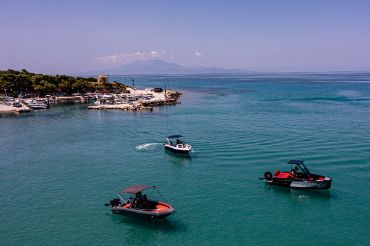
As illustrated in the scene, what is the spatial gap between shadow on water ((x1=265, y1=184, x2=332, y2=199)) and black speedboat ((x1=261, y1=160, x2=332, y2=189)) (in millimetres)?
482

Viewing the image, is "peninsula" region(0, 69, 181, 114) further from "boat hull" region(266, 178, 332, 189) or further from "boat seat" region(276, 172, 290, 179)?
"boat hull" region(266, 178, 332, 189)

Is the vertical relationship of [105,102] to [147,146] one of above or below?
above

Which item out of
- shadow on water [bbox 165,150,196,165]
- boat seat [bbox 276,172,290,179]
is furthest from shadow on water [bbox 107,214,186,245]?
shadow on water [bbox 165,150,196,165]

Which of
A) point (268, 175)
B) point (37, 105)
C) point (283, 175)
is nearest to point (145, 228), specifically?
point (268, 175)

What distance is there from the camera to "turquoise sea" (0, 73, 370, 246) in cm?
3197

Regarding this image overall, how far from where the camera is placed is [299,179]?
41438 millimetres

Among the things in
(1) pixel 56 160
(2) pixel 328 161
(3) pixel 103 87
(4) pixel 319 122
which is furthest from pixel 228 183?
(3) pixel 103 87

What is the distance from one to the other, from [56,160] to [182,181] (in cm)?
2190

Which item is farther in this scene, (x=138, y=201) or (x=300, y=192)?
(x=300, y=192)

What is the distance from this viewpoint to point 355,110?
340 ft

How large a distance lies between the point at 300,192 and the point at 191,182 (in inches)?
521

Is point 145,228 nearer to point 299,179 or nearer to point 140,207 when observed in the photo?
point 140,207

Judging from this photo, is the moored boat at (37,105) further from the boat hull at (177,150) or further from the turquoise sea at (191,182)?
the boat hull at (177,150)

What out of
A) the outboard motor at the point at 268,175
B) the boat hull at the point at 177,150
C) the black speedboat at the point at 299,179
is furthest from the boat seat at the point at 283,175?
the boat hull at the point at 177,150
